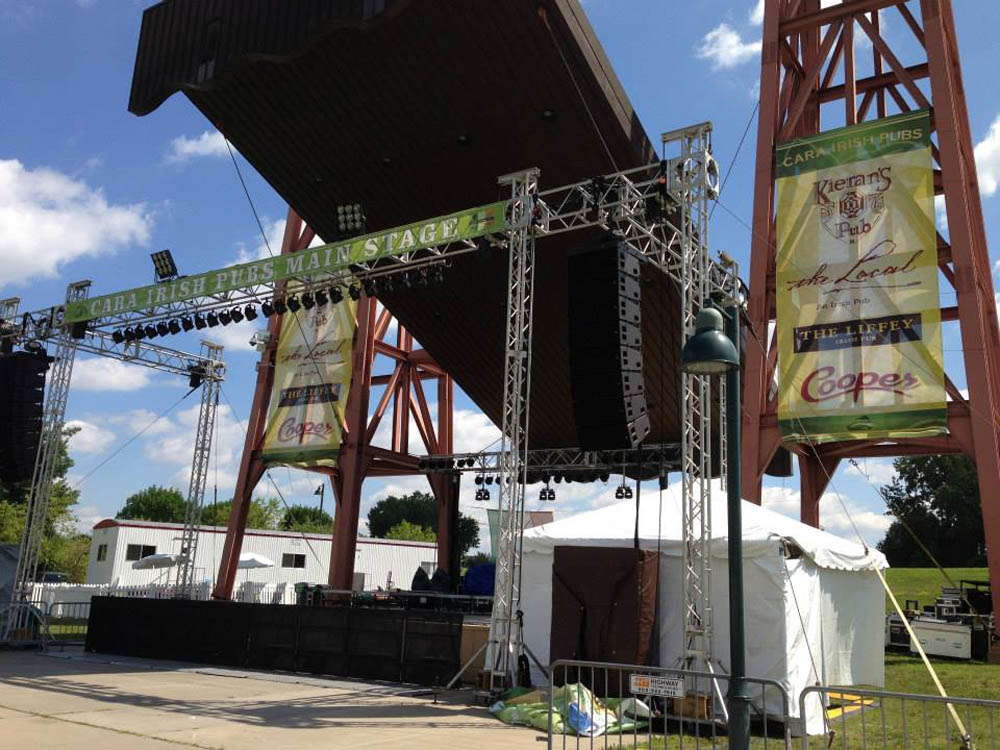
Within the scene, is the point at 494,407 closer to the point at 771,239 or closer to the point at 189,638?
the point at 771,239

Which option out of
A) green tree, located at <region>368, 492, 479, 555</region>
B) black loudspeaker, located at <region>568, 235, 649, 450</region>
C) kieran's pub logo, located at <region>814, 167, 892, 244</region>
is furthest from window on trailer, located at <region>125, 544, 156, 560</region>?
green tree, located at <region>368, 492, 479, 555</region>

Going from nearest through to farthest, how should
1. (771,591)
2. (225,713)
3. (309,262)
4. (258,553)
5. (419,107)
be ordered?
(225,713) < (771,591) < (309,262) < (419,107) < (258,553)

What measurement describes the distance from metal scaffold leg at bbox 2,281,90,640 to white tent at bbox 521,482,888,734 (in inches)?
471

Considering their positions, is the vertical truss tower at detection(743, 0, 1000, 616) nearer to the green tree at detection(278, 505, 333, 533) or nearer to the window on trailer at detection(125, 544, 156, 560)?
the window on trailer at detection(125, 544, 156, 560)

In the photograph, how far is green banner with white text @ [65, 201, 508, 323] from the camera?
1445 centimetres

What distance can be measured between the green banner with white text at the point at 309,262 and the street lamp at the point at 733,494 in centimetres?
825

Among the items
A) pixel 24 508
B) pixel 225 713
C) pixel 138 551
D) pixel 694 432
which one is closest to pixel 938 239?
pixel 694 432

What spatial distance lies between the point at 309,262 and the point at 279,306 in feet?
5.04

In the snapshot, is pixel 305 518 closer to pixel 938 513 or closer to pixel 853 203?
pixel 938 513

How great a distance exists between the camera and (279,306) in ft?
58.1

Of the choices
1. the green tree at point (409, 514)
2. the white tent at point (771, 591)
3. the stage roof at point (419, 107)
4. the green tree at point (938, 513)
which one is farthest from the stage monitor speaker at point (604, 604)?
→ the green tree at point (409, 514)

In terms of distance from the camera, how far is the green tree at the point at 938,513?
55.6m

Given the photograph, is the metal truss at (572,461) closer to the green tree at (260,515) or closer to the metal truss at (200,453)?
the metal truss at (200,453)

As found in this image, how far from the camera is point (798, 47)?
85.8ft
